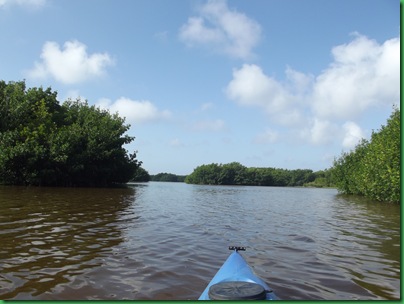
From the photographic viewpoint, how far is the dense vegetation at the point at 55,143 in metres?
34.2

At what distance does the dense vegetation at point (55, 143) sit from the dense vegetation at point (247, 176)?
92.7 meters

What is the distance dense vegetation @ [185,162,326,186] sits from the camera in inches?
5375

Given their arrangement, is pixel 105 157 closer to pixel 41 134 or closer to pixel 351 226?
pixel 41 134

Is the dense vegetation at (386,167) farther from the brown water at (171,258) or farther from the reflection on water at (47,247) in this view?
the reflection on water at (47,247)

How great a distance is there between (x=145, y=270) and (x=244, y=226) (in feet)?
24.9

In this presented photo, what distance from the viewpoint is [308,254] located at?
8.72 metres

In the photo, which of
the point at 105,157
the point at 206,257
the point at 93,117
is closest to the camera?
the point at 206,257

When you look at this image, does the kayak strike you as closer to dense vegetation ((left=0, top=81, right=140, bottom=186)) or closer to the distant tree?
dense vegetation ((left=0, top=81, right=140, bottom=186))

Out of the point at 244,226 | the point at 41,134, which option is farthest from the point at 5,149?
the point at 244,226

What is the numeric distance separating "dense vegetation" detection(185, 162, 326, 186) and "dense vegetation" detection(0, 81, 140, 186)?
3649 inches

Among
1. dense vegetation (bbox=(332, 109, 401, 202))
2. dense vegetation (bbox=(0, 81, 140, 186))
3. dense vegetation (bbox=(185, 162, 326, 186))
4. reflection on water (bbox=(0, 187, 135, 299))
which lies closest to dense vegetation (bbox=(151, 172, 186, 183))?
dense vegetation (bbox=(185, 162, 326, 186))

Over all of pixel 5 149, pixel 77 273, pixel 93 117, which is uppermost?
pixel 93 117

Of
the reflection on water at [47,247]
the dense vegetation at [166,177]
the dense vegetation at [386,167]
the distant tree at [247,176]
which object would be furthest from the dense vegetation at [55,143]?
the dense vegetation at [166,177]

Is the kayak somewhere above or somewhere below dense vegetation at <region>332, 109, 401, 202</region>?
below
